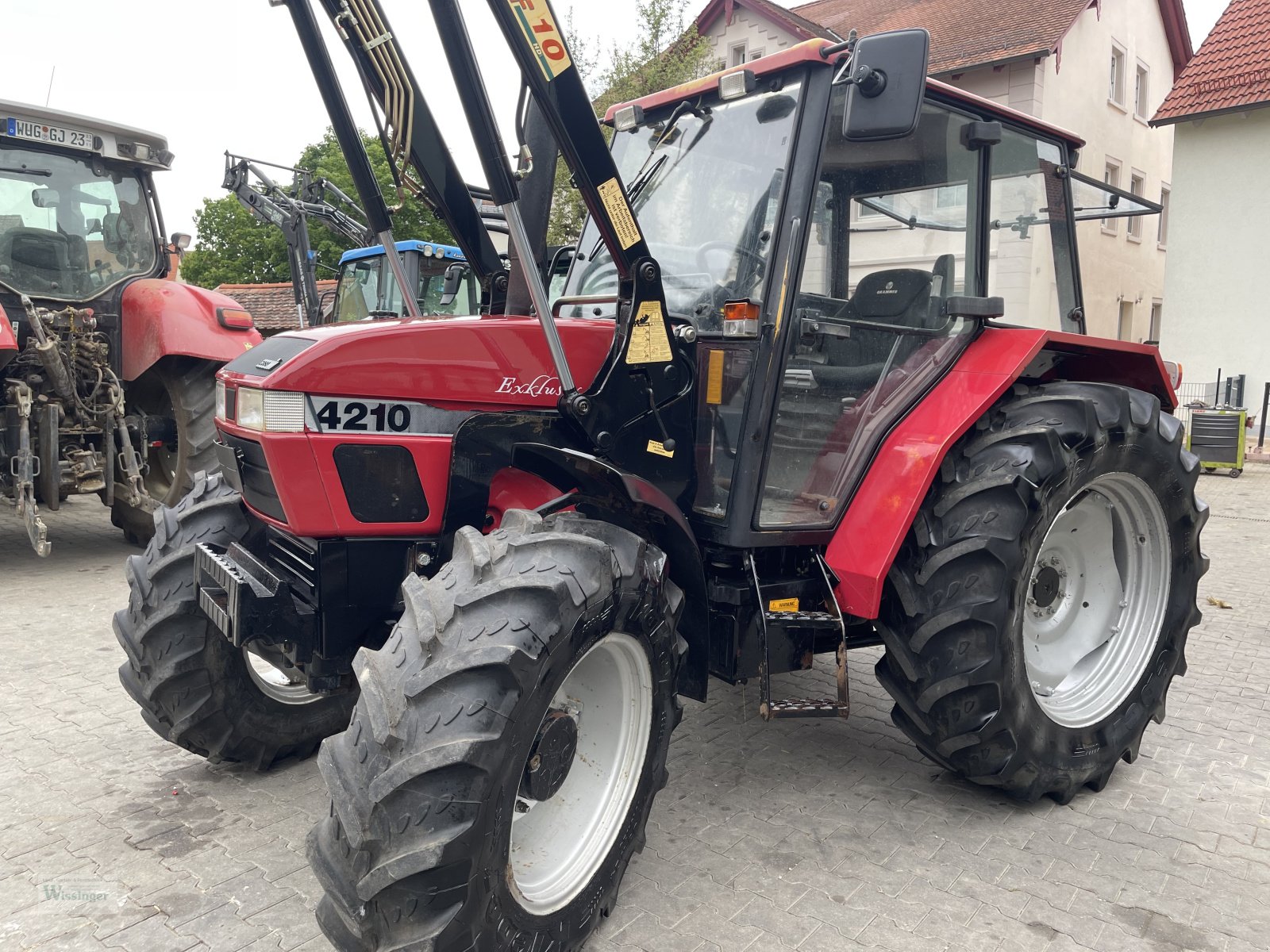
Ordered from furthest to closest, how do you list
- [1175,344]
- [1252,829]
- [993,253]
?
[1175,344], [993,253], [1252,829]

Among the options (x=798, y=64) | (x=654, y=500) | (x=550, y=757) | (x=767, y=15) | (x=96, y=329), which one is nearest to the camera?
(x=550, y=757)

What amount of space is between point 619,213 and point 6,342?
4683 mm

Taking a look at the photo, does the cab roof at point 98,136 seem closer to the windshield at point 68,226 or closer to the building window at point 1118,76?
the windshield at point 68,226

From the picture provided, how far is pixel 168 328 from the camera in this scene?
6.54 metres

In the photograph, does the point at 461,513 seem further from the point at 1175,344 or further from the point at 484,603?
the point at 1175,344

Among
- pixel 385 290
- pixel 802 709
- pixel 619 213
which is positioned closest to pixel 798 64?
pixel 619 213

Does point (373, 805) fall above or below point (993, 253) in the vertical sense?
below

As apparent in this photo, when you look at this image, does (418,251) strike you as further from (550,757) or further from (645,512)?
(550,757)

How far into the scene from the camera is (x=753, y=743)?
12.1ft

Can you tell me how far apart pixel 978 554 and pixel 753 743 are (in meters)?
1.23

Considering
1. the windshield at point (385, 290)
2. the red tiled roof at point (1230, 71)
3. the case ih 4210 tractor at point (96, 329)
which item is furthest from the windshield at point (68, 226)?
the red tiled roof at point (1230, 71)

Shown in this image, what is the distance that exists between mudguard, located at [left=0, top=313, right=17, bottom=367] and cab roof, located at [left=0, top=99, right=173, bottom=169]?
1.36m

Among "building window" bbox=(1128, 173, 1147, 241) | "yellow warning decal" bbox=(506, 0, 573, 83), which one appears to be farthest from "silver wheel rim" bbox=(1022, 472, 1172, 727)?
"building window" bbox=(1128, 173, 1147, 241)

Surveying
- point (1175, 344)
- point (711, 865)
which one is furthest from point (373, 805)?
point (1175, 344)
